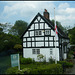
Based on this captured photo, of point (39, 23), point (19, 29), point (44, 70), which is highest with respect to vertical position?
point (19, 29)

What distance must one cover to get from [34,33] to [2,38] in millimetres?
6926

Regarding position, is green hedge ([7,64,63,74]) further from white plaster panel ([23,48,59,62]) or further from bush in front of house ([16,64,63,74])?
white plaster panel ([23,48,59,62])

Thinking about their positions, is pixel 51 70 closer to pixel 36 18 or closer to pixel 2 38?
pixel 36 18

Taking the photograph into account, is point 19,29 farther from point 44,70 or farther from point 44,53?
point 44,70

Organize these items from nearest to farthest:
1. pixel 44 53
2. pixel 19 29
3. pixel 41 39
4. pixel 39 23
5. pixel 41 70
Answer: pixel 41 70, pixel 44 53, pixel 41 39, pixel 39 23, pixel 19 29

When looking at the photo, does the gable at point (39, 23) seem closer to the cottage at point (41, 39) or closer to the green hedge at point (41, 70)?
the cottage at point (41, 39)

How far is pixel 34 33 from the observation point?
23.1 meters

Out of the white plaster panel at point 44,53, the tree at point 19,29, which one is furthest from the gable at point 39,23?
the tree at point 19,29

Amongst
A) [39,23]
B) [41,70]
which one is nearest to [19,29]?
[39,23]

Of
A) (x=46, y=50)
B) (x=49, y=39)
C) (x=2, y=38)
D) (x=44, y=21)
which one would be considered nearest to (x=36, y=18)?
(x=44, y=21)

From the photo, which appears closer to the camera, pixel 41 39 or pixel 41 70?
pixel 41 70

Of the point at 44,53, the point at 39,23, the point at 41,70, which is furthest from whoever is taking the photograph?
the point at 39,23

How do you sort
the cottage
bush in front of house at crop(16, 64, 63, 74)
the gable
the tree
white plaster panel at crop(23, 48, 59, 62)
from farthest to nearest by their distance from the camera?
the tree → the gable → the cottage → white plaster panel at crop(23, 48, 59, 62) → bush in front of house at crop(16, 64, 63, 74)

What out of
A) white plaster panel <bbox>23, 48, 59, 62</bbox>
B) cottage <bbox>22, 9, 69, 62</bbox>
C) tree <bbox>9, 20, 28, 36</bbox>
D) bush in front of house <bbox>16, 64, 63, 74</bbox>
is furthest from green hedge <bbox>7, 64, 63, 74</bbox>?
tree <bbox>9, 20, 28, 36</bbox>
